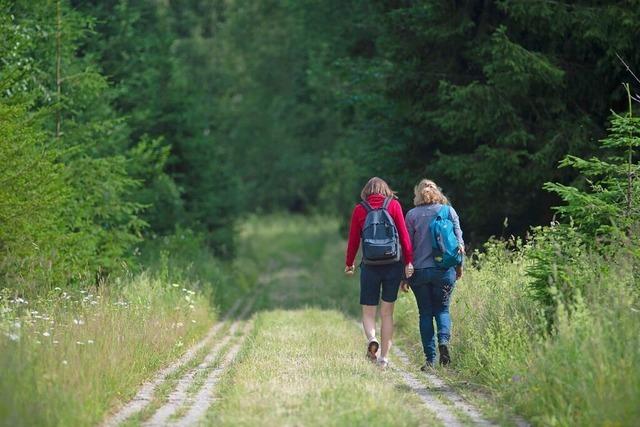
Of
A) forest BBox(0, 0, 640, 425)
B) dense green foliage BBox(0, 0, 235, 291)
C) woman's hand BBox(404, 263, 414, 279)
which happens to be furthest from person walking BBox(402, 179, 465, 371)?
dense green foliage BBox(0, 0, 235, 291)

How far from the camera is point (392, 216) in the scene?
12.7 meters

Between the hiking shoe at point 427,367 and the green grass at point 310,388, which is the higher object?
the green grass at point 310,388

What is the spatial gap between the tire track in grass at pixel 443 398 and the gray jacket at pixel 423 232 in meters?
1.36

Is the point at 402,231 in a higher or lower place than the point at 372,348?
higher

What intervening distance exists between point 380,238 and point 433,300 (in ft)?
3.48

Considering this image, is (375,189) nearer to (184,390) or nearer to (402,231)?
(402,231)

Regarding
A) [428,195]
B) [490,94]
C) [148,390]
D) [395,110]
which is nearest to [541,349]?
[428,195]

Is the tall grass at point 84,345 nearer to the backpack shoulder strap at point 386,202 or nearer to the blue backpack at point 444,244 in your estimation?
the backpack shoulder strap at point 386,202

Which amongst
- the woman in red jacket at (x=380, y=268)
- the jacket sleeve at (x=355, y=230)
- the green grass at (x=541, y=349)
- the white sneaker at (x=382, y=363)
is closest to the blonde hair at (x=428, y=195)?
the woman in red jacket at (x=380, y=268)

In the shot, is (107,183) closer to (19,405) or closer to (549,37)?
(549,37)

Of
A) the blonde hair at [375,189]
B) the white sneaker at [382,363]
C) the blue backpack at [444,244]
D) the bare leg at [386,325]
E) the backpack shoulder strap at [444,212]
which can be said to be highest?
the blonde hair at [375,189]

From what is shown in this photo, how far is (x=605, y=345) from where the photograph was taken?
8961 mm

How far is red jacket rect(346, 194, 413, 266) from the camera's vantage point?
1273cm

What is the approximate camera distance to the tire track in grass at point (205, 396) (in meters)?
9.16
